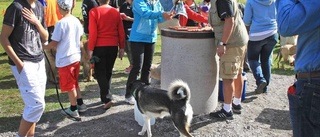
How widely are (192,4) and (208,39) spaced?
2.93 m

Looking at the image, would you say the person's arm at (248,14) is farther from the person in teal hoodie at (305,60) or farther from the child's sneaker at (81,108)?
the person in teal hoodie at (305,60)

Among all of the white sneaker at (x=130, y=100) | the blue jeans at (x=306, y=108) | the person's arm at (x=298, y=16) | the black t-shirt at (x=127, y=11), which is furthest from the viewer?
the black t-shirt at (x=127, y=11)

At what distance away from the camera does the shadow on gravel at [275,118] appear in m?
5.20

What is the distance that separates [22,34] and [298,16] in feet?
9.35

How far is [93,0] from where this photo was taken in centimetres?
756

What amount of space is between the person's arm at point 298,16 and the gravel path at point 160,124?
115 inches

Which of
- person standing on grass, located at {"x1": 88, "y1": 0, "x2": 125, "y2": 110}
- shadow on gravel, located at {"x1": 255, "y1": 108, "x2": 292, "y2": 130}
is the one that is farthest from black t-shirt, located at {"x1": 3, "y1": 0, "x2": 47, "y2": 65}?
shadow on gravel, located at {"x1": 255, "y1": 108, "x2": 292, "y2": 130}

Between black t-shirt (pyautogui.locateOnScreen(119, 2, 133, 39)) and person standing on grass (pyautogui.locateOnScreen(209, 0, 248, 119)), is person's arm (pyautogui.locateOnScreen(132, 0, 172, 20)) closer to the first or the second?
person standing on grass (pyautogui.locateOnScreen(209, 0, 248, 119))

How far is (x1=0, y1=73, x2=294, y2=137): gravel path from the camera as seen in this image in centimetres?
484

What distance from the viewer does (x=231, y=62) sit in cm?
492

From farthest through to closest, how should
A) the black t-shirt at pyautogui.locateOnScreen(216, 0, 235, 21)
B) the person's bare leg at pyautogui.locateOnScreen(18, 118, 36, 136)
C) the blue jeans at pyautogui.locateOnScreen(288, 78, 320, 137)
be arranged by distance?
the black t-shirt at pyautogui.locateOnScreen(216, 0, 235, 21) < the person's bare leg at pyautogui.locateOnScreen(18, 118, 36, 136) < the blue jeans at pyautogui.locateOnScreen(288, 78, 320, 137)

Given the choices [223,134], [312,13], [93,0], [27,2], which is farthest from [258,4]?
[312,13]

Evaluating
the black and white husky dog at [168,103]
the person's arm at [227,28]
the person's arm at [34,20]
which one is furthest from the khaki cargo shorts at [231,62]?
the person's arm at [34,20]

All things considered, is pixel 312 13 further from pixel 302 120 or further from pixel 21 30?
pixel 21 30
